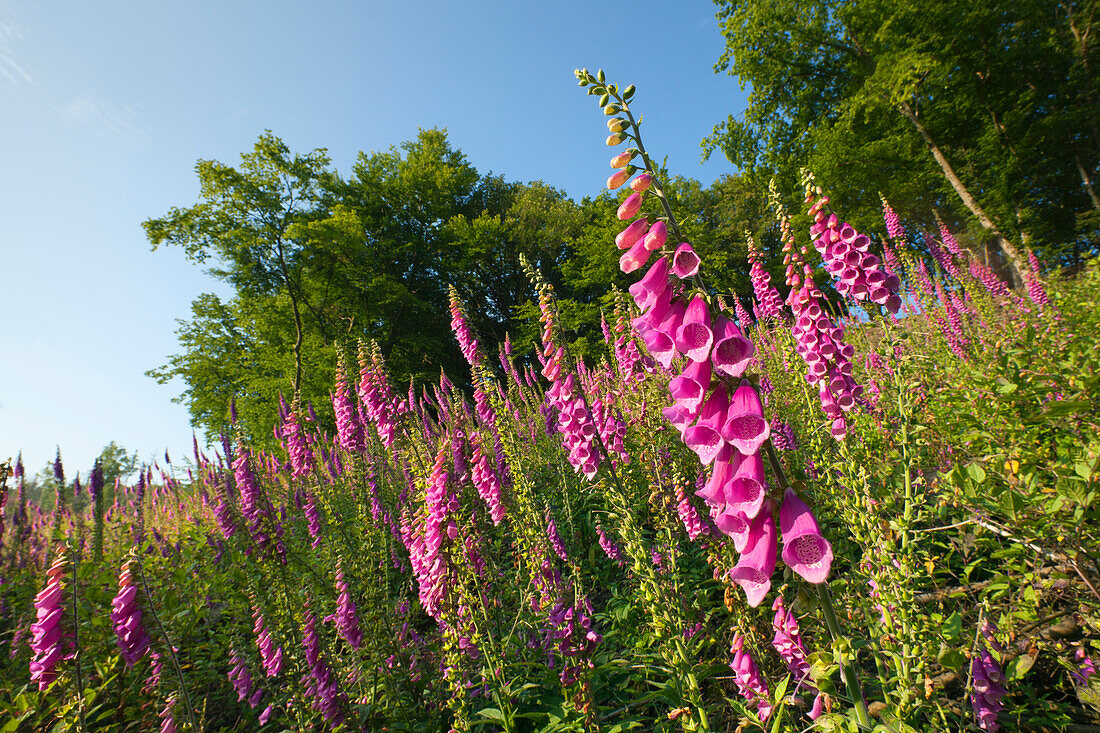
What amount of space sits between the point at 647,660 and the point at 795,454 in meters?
2.80

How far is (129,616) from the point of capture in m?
2.74

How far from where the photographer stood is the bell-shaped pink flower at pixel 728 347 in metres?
1.22

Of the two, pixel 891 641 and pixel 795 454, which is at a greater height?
pixel 795 454

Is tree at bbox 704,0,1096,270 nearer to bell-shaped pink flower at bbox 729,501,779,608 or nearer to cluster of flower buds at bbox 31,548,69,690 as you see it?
bell-shaped pink flower at bbox 729,501,779,608

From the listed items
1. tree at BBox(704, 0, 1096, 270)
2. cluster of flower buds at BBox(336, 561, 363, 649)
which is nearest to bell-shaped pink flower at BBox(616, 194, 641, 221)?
cluster of flower buds at BBox(336, 561, 363, 649)

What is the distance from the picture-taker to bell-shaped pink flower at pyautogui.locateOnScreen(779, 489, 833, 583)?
3.46ft

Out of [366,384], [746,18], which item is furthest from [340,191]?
[366,384]

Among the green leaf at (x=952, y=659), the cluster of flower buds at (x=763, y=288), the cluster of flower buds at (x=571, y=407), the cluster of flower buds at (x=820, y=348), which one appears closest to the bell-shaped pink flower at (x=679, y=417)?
the green leaf at (x=952, y=659)

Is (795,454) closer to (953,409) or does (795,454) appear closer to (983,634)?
(953,409)

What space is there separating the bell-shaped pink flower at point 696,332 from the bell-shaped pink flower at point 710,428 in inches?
4.8

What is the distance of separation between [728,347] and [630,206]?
0.66 m

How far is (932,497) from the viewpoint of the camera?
3.70m

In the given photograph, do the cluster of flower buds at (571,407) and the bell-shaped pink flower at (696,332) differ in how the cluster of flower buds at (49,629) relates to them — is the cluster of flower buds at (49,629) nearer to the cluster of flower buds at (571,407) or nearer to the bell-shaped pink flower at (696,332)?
the cluster of flower buds at (571,407)

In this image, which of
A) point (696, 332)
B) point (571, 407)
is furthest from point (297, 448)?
point (696, 332)
